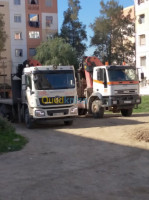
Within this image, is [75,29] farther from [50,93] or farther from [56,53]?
[50,93]

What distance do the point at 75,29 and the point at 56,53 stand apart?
26.4 feet

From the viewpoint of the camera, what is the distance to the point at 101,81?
17031 millimetres

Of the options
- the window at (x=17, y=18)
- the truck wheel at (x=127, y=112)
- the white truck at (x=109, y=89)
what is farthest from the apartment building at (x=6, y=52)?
the truck wheel at (x=127, y=112)

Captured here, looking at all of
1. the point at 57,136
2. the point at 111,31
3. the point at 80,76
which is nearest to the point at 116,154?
the point at 57,136

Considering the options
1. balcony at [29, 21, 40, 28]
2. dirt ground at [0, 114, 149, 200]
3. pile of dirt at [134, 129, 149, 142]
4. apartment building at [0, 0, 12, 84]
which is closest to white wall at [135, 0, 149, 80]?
balcony at [29, 21, 40, 28]

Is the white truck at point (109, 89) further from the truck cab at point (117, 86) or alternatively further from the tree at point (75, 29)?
the tree at point (75, 29)

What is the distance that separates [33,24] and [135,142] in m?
43.5

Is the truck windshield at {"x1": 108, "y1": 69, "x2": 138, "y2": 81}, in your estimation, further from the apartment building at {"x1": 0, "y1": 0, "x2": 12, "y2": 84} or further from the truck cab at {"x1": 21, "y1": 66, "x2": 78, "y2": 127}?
the apartment building at {"x1": 0, "y1": 0, "x2": 12, "y2": 84}

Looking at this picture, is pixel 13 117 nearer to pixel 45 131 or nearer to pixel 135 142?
pixel 45 131

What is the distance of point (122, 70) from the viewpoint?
55.7ft

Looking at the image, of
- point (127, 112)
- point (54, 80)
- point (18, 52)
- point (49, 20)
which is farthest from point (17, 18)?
point (54, 80)

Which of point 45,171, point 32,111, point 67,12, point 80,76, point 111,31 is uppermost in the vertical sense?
point 67,12

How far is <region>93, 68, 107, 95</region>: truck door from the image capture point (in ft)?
55.2

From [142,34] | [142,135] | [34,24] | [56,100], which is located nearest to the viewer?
[142,135]
